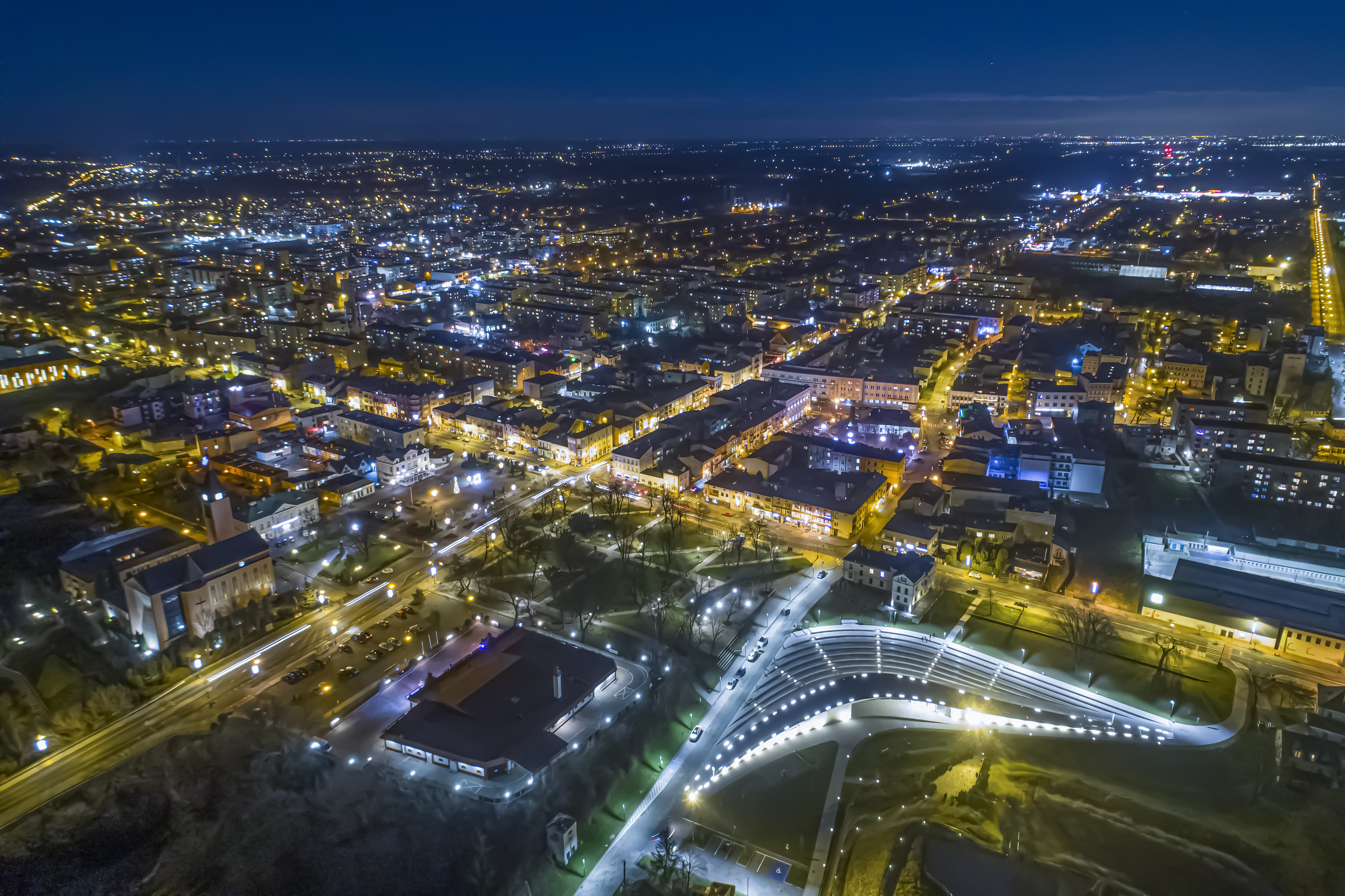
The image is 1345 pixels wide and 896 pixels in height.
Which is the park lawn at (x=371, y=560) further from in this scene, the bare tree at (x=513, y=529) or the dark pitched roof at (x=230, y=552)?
the bare tree at (x=513, y=529)

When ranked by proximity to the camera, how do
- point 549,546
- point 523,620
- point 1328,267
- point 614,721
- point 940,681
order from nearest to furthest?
point 614,721
point 940,681
point 523,620
point 549,546
point 1328,267

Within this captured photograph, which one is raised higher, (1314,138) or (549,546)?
(1314,138)

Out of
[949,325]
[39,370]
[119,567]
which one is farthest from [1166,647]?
[39,370]

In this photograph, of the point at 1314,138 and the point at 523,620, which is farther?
the point at 1314,138

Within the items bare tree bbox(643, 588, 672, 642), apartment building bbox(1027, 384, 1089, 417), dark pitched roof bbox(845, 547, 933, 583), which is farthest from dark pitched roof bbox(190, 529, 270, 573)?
apartment building bbox(1027, 384, 1089, 417)

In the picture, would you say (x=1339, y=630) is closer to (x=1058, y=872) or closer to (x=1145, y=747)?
(x=1145, y=747)

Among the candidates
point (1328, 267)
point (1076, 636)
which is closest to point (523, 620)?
point (1076, 636)

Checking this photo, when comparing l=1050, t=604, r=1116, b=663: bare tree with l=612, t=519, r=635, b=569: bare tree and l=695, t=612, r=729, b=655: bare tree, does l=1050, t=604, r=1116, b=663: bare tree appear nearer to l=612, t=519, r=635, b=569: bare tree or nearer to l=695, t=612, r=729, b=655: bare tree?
l=695, t=612, r=729, b=655: bare tree
